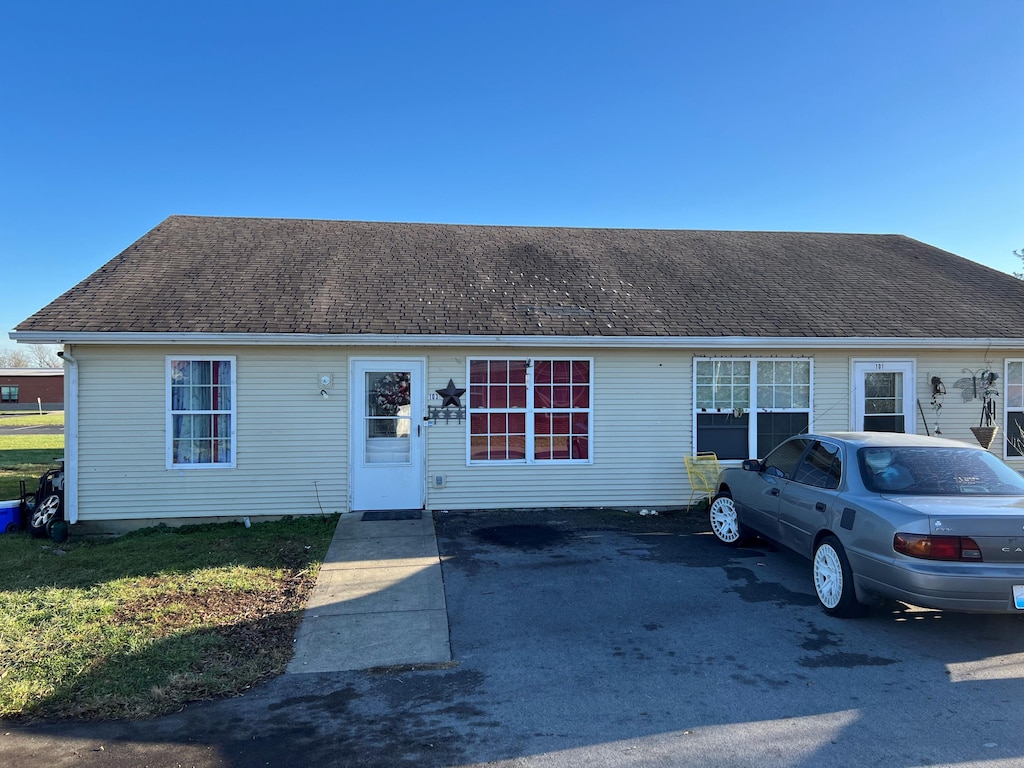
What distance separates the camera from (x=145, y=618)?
17.6 feet

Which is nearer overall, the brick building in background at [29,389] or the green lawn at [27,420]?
the green lawn at [27,420]

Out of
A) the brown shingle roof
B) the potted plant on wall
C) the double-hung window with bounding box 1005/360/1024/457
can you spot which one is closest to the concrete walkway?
the brown shingle roof

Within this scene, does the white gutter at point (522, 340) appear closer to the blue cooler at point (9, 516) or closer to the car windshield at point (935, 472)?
the blue cooler at point (9, 516)

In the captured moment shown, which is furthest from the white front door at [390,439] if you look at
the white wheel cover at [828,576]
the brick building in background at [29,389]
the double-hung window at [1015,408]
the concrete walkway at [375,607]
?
the brick building in background at [29,389]

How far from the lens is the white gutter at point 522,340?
8.45 metres

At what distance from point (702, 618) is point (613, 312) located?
215 inches

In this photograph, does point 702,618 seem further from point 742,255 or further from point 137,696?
point 742,255

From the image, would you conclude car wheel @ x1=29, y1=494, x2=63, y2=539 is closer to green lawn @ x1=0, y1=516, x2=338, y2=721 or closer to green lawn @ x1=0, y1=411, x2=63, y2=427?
green lawn @ x1=0, y1=516, x2=338, y2=721

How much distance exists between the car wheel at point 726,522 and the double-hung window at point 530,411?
2274 mm

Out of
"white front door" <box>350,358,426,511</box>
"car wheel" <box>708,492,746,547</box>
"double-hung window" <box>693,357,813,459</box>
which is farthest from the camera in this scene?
"double-hung window" <box>693,357,813,459</box>

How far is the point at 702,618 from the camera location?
5.43 m

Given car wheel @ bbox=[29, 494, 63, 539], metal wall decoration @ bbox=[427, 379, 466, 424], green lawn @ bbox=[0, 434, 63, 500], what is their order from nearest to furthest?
car wheel @ bbox=[29, 494, 63, 539] → metal wall decoration @ bbox=[427, 379, 466, 424] → green lawn @ bbox=[0, 434, 63, 500]

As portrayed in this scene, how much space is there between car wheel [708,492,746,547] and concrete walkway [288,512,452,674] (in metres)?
3.44

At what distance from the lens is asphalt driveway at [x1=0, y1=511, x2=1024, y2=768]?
3.44m
